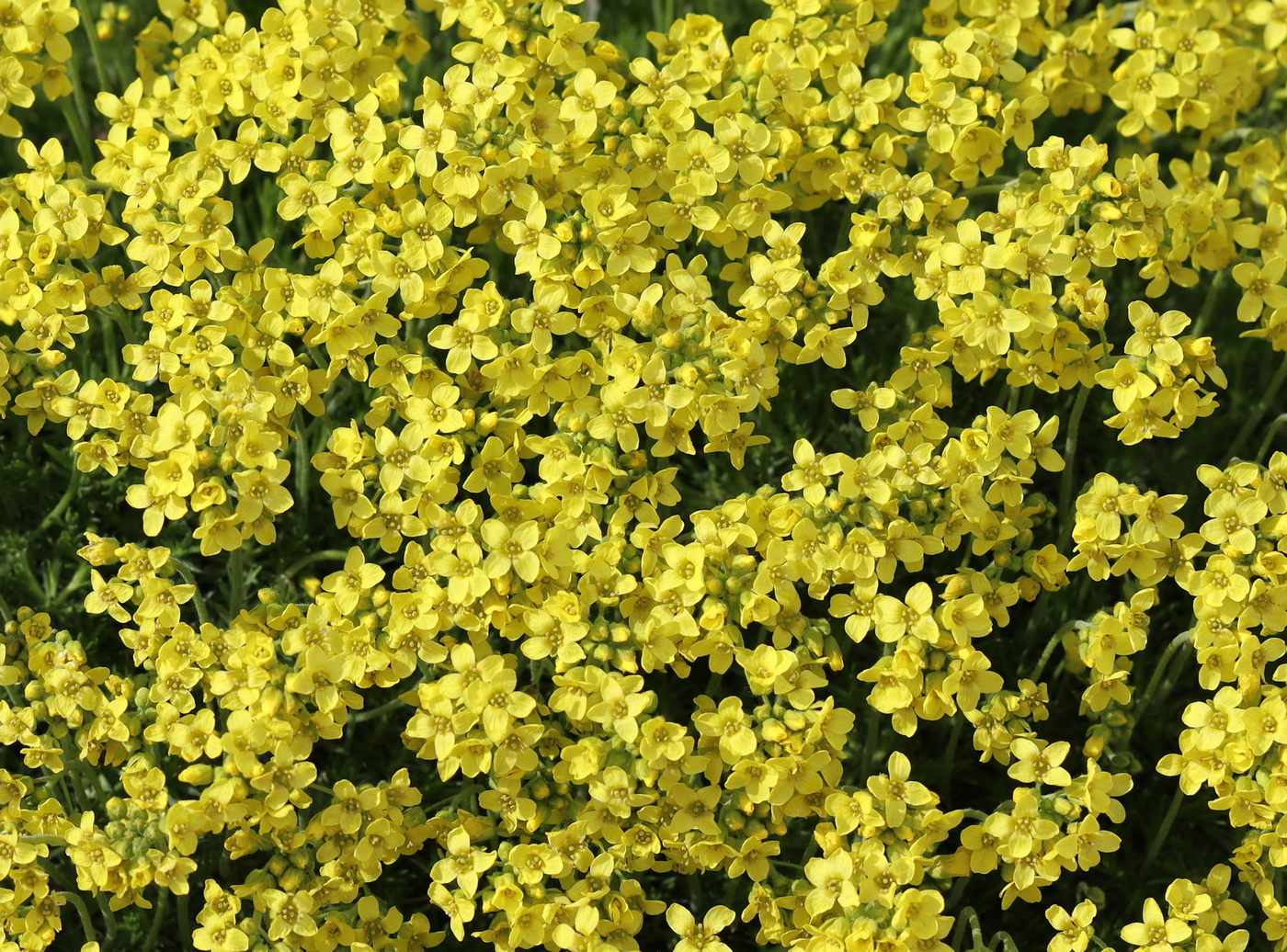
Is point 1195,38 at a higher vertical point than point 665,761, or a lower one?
higher

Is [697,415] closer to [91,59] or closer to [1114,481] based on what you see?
[1114,481]

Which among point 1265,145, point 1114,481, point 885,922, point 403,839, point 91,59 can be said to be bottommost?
point 885,922

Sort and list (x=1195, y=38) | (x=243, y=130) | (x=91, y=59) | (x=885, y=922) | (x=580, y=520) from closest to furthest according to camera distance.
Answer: (x=885, y=922), (x=580, y=520), (x=243, y=130), (x=1195, y=38), (x=91, y=59)

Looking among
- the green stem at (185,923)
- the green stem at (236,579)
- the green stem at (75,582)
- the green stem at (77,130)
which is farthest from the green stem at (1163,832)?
the green stem at (77,130)

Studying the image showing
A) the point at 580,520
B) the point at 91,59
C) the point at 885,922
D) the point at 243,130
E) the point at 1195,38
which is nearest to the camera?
the point at 885,922

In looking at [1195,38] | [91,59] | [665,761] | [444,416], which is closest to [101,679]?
[444,416]

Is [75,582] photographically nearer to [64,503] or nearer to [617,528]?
[64,503]

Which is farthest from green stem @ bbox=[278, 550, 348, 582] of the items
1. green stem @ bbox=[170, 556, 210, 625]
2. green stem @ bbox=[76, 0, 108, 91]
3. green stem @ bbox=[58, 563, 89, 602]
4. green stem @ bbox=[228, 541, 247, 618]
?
green stem @ bbox=[76, 0, 108, 91]
